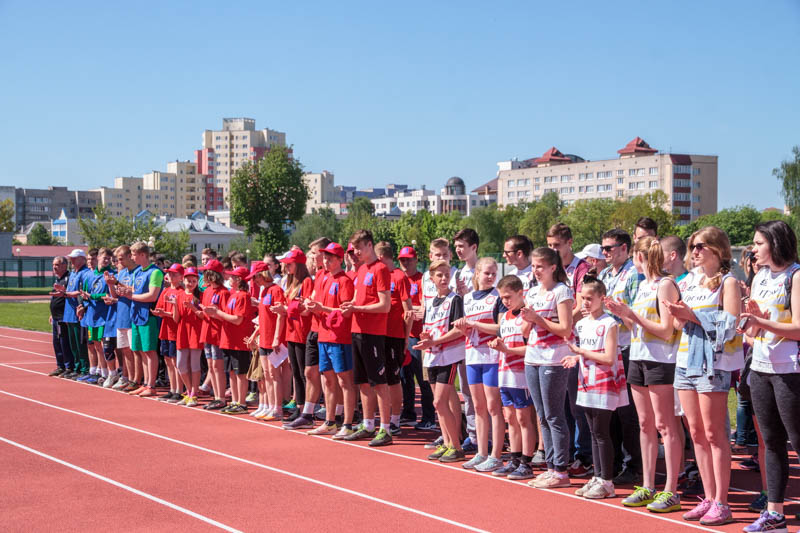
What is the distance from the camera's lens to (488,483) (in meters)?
7.07

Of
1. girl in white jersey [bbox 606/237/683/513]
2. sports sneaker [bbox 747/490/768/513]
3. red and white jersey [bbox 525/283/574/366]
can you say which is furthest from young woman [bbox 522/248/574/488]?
sports sneaker [bbox 747/490/768/513]

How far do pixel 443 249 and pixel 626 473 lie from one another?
108 inches

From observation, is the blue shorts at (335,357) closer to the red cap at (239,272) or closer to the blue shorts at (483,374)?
the blue shorts at (483,374)

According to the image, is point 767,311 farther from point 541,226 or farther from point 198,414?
point 541,226

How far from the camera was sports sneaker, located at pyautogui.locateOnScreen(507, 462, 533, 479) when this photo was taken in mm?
7180

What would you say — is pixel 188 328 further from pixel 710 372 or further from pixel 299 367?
pixel 710 372

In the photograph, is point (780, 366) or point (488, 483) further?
point (488, 483)

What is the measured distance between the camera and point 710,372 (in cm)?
575

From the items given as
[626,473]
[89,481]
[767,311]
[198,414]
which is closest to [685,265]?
[767,311]

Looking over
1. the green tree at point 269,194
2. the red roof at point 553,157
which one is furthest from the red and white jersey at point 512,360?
the red roof at point 553,157

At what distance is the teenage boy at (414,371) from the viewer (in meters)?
9.61

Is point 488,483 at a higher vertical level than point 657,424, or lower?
lower

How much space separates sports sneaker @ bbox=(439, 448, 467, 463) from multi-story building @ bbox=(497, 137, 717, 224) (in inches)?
4590

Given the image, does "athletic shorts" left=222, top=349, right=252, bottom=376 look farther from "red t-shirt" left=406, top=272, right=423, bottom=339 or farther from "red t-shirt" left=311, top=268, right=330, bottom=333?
"red t-shirt" left=406, top=272, right=423, bottom=339
